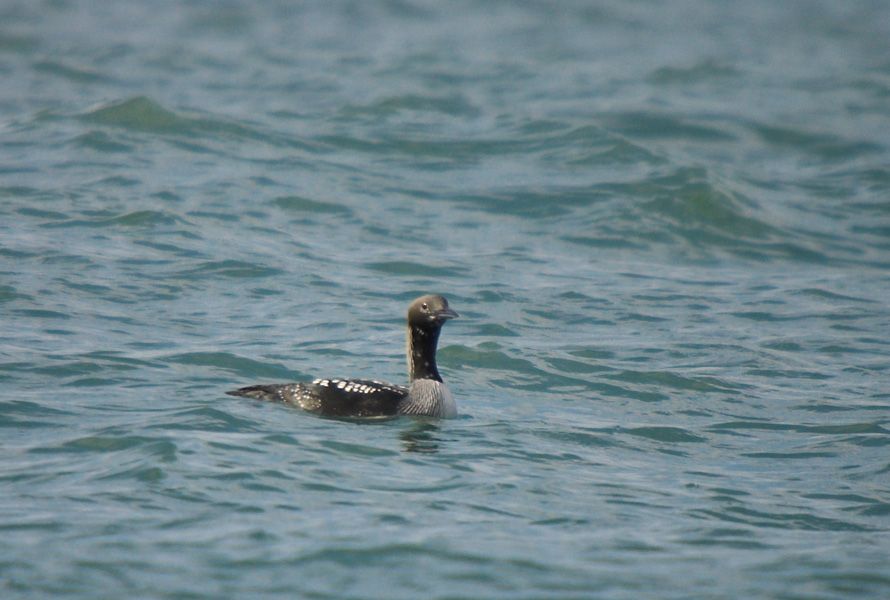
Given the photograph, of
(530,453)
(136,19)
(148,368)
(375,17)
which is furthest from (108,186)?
(375,17)

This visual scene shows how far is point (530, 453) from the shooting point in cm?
1017

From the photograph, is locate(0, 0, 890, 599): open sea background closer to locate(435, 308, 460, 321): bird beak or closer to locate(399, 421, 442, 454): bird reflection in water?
locate(399, 421, 442, 454): bird reflection in water

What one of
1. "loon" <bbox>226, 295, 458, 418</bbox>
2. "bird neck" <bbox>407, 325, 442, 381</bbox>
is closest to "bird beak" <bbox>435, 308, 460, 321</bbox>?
"loon" <bbox>226, 295, 458, 418</bbox>

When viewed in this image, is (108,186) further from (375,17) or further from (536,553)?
(375,17)

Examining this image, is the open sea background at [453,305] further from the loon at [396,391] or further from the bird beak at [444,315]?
the bird beak at [444,315]

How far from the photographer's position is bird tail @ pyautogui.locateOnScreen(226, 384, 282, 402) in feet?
35.3

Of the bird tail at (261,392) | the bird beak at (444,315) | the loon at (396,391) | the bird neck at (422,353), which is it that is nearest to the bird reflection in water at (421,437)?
the loon at (396,391)

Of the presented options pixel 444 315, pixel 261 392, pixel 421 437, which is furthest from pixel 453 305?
pixel 421 437

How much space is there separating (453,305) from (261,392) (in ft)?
14.9

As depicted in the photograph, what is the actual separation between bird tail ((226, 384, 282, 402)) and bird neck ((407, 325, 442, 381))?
1109 millimetres

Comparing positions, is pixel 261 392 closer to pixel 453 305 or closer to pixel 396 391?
pixel 396 391

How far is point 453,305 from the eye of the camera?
49.2 ft

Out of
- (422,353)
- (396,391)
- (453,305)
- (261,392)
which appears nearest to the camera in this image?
(261,392)

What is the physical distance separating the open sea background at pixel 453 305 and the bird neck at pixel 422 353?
0.60 m
